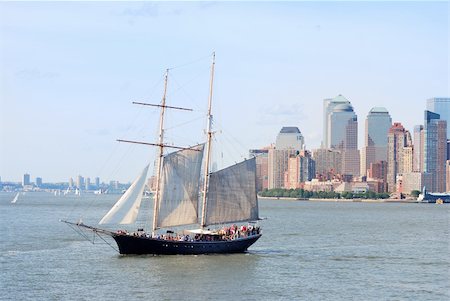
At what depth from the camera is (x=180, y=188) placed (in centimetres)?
7481

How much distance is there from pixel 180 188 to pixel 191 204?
59.8 inches

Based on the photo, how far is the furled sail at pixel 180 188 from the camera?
74.4m

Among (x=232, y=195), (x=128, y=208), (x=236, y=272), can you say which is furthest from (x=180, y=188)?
(x=236, y=272)

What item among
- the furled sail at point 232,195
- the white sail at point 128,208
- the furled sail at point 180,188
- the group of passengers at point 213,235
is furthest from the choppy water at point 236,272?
the furled sail at point 180,188

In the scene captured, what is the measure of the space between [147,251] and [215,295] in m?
18.7

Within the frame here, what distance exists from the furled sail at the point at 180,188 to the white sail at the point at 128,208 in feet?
11.7

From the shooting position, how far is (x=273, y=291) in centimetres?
5591

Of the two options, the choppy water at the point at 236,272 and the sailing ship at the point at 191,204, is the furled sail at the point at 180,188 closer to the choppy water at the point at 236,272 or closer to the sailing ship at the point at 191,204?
the sailing ship at the point at 191,204

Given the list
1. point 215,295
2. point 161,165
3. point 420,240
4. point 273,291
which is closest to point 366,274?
point 273,291

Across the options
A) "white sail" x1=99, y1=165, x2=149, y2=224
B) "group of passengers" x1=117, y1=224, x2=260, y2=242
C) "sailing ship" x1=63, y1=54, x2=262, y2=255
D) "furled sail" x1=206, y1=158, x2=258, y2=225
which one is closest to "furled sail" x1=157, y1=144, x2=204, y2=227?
"sailing ship" x1=63, y1=54, x2=262, y2=255

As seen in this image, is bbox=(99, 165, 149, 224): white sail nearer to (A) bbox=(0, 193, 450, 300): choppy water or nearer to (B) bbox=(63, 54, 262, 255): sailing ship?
(B) bbox=(63, 54, 262, 255): sailing ship

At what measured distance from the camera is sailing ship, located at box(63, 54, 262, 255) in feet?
234

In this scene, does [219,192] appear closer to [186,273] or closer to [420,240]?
[186,273]

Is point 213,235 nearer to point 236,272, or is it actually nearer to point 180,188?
point 180,188
